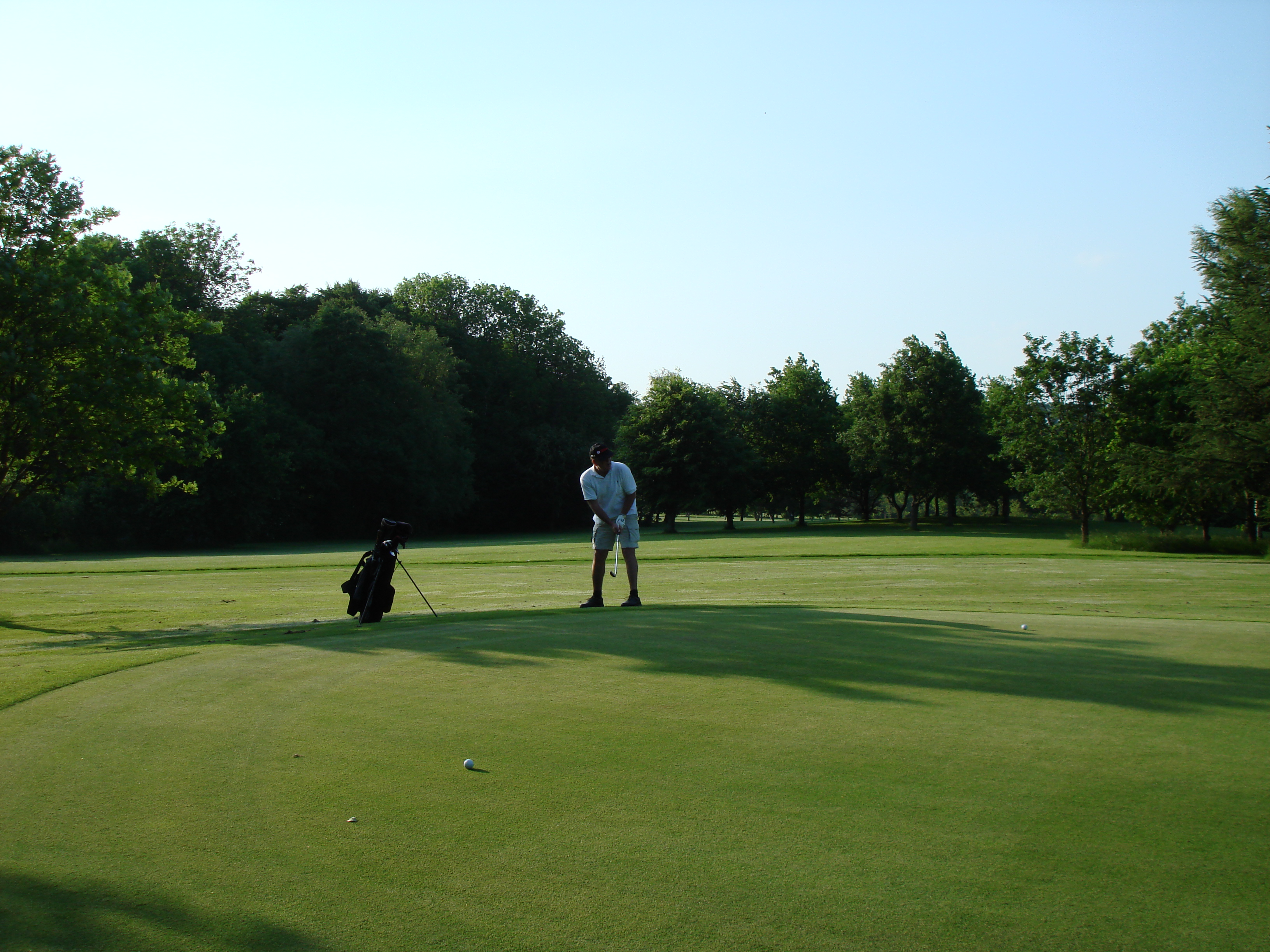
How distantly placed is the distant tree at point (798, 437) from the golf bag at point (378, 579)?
242ft

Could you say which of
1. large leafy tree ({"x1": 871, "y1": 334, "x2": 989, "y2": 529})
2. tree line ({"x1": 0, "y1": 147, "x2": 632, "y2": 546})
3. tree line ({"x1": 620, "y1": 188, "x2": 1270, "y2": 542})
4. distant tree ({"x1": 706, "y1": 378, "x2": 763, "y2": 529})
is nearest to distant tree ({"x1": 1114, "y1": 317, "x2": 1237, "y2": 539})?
tree line ({"x1": 620, "y1": 188, "x2": 1270, "y2": 542})

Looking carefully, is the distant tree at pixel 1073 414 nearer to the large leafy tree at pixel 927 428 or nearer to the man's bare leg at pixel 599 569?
the large leafy tree at pixel 927 428

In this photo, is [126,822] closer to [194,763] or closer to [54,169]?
[194,763]

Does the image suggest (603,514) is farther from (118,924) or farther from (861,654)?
(118,924)

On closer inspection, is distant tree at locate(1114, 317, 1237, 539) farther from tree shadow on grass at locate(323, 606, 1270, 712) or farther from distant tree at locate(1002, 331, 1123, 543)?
tree shadow on grass at locate(323, 606, 1270, 712)

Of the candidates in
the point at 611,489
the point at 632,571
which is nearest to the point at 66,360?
the point at 611,489

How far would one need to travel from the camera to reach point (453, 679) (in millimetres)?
7176

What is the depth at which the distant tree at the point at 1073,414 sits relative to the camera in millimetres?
46875

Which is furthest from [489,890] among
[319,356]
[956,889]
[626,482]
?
[319,356]

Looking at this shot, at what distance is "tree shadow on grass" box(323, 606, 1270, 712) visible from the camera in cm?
654

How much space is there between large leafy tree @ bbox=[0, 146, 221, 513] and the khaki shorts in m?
10.2

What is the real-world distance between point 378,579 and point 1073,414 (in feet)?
143

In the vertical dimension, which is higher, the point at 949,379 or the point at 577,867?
the point at 949,379

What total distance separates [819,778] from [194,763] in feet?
10.4
